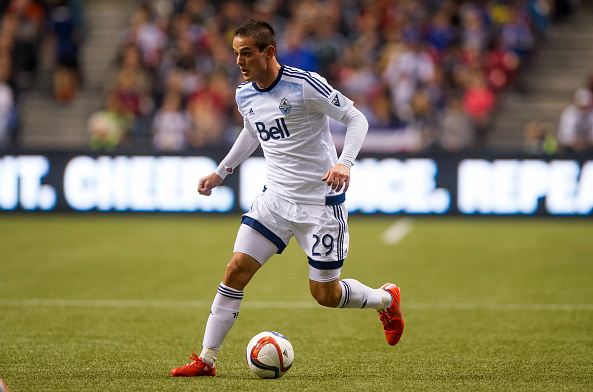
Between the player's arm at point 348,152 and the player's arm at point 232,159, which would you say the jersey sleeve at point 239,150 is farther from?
the player's arm at point 348,152

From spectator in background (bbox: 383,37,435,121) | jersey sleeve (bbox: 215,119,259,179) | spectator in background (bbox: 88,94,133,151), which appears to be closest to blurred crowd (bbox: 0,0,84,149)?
spectator in background (bbox: 88,94,133,151)

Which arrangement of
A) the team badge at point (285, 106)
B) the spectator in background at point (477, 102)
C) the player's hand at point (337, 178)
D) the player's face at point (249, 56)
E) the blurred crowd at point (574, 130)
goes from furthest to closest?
1. the spectator in background at point (477, 102)
2. the blurred crowd at point (574, 130)
3. the team badge at point (285, 106)
4. the player's face at point (249, 56)
5. the player's hand at point (337, 178)

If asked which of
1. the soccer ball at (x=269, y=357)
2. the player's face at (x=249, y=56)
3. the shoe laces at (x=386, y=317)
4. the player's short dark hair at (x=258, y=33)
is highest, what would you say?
the player's short dark hair at (x=258, y=33)

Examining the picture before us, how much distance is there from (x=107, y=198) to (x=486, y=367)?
11112 mm

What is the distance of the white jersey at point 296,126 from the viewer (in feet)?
21.6

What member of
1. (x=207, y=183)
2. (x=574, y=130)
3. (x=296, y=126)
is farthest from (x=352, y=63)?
(x=296, y=126)

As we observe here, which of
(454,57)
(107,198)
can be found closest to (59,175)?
(107,198)

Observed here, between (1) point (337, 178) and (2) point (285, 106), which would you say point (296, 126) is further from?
(1) point (337, 178)

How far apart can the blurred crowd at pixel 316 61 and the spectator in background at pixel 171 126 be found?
24mm

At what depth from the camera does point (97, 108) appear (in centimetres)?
2108

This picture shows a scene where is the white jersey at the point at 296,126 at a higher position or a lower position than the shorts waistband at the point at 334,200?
higher

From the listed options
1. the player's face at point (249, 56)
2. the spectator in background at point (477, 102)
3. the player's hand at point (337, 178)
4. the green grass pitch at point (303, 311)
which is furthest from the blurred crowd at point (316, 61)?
the player's hand at point (337, 178)

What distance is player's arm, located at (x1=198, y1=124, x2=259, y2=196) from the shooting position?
7000 millimetres

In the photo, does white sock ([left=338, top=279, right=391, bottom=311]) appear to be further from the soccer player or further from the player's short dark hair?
the player's short dark hair
